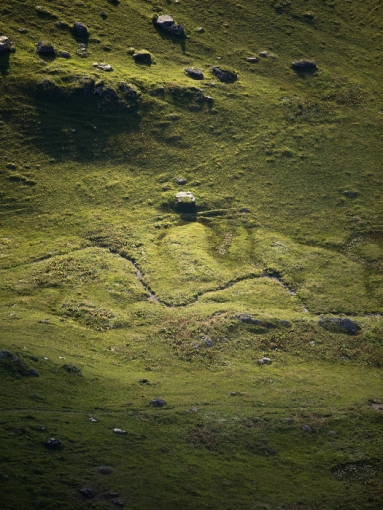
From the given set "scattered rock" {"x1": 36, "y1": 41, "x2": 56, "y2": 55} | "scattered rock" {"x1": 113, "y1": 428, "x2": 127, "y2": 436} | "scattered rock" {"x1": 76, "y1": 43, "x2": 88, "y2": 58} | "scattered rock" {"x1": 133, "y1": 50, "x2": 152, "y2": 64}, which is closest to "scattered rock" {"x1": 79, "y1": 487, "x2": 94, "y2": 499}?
"scattered rock" {"x1": 113, "y1": 428, "x2": 127, "y2": 436}

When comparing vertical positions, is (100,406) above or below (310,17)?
below

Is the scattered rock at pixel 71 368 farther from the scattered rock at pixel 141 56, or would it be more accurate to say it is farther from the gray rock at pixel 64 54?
the scattered rock at pixel 141 56

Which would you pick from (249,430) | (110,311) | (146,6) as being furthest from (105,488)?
(146,6)

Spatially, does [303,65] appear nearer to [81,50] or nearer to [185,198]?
[81,50]

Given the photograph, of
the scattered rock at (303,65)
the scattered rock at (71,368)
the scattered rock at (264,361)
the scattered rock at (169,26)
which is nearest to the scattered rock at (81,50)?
the scattered rock at (169,26)

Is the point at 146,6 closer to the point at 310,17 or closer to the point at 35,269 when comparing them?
the point at 310,17

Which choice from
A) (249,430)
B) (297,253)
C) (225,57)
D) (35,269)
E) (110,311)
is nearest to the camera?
(249,430)
